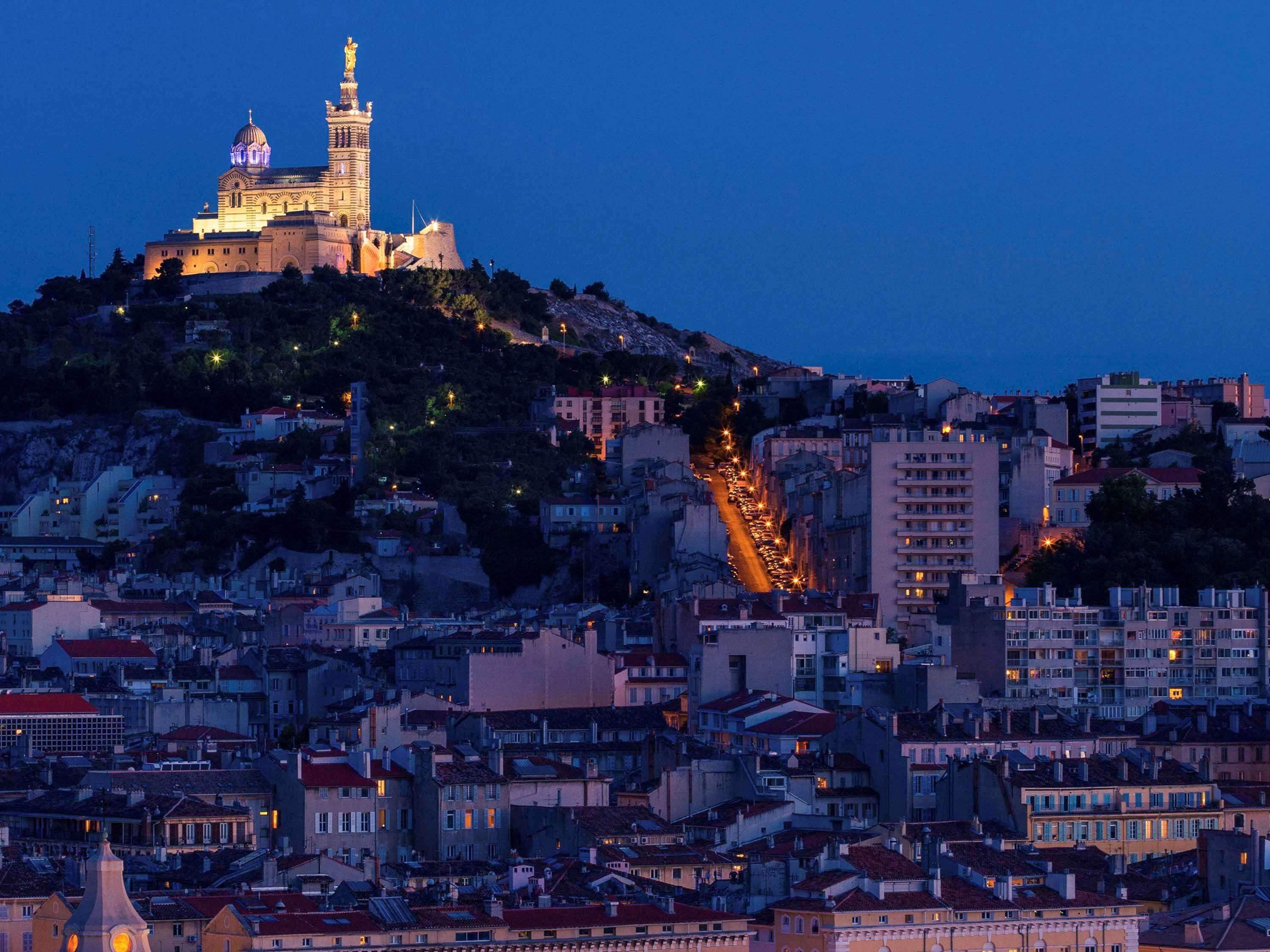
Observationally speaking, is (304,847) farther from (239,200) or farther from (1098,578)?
(239,200)

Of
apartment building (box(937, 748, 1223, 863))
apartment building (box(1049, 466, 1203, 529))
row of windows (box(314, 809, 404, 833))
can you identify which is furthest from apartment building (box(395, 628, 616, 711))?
apartment building (box(1049, 466, 1203, 529))

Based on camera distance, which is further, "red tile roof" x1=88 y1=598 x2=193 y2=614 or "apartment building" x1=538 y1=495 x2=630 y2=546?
"apartment building" x1=538 y1=495 x2=630 y2=546

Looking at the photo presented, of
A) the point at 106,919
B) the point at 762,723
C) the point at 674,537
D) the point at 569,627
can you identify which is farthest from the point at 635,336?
the point at 106,919

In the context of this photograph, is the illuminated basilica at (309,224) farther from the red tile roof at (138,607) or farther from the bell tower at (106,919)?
the bell tower at (106,919)

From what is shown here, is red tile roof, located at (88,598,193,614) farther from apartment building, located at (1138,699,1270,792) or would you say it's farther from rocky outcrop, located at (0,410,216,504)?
apartment building, located at (1138,699,1270,792)

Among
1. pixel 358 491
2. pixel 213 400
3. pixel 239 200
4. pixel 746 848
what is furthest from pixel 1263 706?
pixel 239 200

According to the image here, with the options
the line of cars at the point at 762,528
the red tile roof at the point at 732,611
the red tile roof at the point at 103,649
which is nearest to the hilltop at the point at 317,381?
the line of cars at the point at 762,528

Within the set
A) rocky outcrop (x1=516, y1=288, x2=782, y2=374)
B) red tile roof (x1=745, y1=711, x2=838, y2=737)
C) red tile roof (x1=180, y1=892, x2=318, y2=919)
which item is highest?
rocky outcrop (x1=516, y1=288, x2=782, y2=374)
